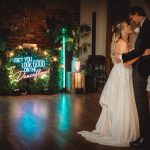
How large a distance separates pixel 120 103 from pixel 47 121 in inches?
60.0

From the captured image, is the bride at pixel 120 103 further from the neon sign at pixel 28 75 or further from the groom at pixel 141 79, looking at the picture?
the neon sign at pixel 28 75


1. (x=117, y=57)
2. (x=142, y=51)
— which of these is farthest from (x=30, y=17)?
(x=142, y=51)

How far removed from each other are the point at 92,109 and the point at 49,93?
1950 millimetres

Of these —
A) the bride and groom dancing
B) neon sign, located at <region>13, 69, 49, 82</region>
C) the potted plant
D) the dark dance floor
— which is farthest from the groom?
the potted plant

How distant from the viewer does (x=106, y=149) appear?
4344mm

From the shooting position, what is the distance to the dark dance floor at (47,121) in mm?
4512

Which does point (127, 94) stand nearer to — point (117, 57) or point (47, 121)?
point (117, 57)

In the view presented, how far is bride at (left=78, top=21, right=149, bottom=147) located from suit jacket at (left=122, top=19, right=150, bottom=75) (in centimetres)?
13

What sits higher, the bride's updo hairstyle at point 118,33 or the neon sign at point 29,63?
the bride's updo hairstyle at point 118,33

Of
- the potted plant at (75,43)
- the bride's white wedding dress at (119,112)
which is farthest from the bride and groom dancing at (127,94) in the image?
the potted plant at (75,43)

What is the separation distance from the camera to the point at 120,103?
4.64 m

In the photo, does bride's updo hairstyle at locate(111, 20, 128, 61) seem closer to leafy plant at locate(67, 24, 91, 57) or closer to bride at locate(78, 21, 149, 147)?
bride at locate(78, 21, 149, 147)

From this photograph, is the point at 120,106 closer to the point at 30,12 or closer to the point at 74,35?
the point at 74,35

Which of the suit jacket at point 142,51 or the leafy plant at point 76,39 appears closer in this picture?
the suit jacket at point 142,51
